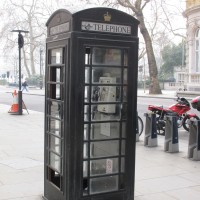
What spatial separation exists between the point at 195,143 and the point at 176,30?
30818mm

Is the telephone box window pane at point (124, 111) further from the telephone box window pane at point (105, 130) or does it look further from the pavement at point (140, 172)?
the pavement at point (140, 172)

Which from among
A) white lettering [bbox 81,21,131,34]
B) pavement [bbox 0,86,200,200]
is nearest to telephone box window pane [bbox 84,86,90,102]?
white lettering [bbox 81,21,131,34]

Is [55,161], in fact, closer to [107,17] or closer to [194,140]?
[107,17]

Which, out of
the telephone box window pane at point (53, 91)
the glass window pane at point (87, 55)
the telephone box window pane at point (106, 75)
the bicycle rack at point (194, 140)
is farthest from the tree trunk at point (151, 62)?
the glass window pane at point (87, 55)

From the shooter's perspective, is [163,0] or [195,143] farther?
[163,0]

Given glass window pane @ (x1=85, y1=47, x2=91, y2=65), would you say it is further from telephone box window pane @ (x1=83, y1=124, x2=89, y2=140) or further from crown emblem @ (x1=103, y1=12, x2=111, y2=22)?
telephone box window pane @ (x1=83, y1=124, x2=89, y2=140)

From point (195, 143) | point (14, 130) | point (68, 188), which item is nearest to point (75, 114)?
point (68, 188)

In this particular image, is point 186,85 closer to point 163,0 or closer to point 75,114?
point 163,0

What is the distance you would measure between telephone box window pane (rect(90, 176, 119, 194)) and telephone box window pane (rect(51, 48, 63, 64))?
1442 millimetres

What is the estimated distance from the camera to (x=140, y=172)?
6.40 metres

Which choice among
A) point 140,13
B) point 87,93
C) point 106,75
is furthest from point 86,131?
point 140,13

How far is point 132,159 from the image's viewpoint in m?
4.50

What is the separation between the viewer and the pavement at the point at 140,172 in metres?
5.20

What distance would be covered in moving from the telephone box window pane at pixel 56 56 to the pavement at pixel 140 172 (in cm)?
181
